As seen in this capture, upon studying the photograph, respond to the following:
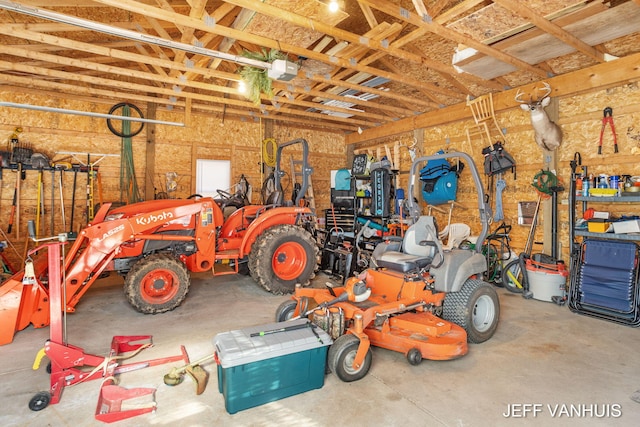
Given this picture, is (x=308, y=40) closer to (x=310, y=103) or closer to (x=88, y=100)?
(x=310, y=103)

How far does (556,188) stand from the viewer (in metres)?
4.80

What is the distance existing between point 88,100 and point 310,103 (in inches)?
154

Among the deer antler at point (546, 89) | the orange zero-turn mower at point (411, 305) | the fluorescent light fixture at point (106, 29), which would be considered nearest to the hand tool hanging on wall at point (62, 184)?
the fluorescent light fixture at point (106, 29)

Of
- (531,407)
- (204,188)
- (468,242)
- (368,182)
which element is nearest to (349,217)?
(368,182)

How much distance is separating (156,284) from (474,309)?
3.32 m

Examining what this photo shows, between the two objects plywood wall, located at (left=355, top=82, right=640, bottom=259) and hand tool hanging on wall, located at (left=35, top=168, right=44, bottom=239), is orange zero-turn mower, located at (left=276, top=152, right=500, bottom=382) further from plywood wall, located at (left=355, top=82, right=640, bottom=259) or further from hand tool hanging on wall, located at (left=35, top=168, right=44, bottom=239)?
hand tool hanging on wall, located at (left=35, top=168, right=44, bottom=239)

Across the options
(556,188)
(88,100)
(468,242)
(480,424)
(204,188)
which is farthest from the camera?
(204,188)

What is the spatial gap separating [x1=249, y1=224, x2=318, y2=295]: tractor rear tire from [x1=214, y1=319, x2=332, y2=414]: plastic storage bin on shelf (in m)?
2.12

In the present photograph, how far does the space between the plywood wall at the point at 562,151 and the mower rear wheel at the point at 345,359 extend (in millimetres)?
Result: 3938

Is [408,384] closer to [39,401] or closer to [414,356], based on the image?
[414,356]

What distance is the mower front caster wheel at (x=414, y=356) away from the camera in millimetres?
2594

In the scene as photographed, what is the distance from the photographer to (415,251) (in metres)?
3.41

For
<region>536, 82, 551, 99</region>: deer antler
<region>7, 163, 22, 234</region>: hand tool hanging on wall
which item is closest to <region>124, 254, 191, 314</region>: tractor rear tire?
<region>7, 163, 22, 234</region>: hand tool hanging on wall

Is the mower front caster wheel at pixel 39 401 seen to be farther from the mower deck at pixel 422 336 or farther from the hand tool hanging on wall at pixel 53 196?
the hand tool hanging on wall at pixel 53 196
